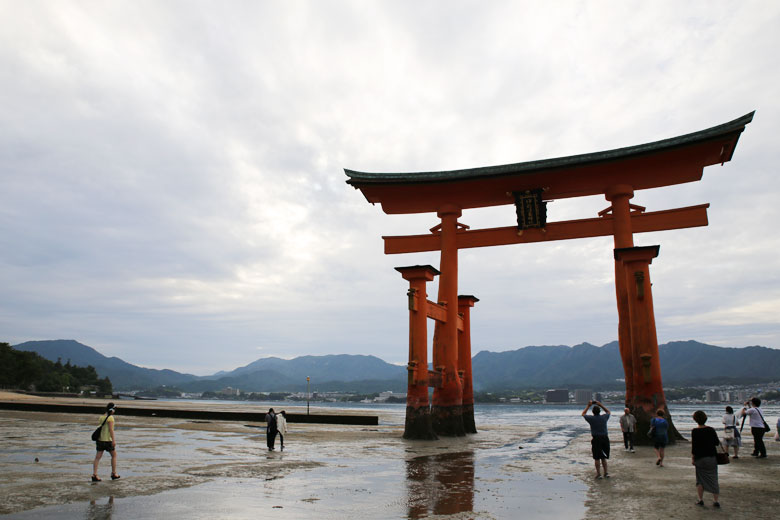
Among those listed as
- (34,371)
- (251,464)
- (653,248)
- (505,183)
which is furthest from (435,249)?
(34,371)

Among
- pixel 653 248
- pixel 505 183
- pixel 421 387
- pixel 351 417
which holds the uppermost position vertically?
pixel 505 183

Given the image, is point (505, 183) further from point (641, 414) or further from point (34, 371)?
point (34, 371)

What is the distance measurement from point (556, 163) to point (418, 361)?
8.72 metres

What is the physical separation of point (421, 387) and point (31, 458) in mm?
11151

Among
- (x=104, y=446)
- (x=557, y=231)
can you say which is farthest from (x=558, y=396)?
(x=104, y=446)

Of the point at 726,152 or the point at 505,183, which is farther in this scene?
the point at 505,183

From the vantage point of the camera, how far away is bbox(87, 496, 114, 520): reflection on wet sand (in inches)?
234

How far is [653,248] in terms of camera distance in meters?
15.7

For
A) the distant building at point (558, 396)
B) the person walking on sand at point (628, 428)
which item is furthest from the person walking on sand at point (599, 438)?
the distant building at point (558, 396)

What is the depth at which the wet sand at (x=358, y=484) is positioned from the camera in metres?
6.52

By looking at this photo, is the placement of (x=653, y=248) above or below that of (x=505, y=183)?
below

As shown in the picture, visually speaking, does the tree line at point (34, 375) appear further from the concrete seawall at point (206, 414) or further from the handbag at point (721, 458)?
the handbag at point (721, 458)

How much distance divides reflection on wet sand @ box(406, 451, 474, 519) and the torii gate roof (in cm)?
1036

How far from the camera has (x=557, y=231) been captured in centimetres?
1956
